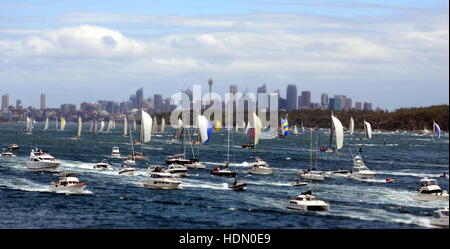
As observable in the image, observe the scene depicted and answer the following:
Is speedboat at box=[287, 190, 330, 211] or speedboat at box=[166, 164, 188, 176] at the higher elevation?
speedboat at box=[166, 164, 188, 176]

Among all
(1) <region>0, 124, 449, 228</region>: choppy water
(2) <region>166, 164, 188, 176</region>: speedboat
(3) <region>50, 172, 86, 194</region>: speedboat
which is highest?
(2) <region>166, 164, 188, 176</region>: speedboat

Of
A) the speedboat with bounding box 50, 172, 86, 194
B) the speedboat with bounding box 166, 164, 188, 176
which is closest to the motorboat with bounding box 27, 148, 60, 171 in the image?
the speedboat with bounding box 166, 164, 188, 176

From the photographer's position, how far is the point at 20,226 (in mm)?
84125

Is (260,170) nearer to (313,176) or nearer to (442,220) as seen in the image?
(313,176)

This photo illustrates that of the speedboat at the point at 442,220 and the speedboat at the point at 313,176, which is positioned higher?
the speedboat at the point at 313,176

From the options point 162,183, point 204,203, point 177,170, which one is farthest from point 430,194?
point 177,170

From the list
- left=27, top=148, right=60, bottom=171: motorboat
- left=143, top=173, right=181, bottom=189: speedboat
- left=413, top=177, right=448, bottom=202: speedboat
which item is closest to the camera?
left=413, top=177, right=448, bottom=202: speedboat

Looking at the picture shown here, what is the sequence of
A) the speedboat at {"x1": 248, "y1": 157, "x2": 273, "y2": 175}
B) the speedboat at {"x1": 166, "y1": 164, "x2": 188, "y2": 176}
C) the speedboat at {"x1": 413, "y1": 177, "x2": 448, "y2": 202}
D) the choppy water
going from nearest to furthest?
the choppy water → the speedboat at {"x1": 413, "y1": 177, "x2": 448, "y2": 202} → the speedboat at {"x1": 166, "y1": 164, "x2": 188, "y2": 176} → the speedboat at {"x1": 248, "y1": 157, "x2": 273, "y2": 175}

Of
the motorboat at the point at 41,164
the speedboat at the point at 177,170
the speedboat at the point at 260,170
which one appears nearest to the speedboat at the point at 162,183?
the speedboat at the point at 177,170

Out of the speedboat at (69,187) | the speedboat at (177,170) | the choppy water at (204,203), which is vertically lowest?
the choppy water at (204,203)

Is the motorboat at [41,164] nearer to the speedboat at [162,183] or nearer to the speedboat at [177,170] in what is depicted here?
the speedboat at [177,170]

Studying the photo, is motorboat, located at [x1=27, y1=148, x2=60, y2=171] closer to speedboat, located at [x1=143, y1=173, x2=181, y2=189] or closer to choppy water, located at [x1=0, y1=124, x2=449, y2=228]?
choppy water, located at [x1=0, y1=124, x2=449, y2=228]

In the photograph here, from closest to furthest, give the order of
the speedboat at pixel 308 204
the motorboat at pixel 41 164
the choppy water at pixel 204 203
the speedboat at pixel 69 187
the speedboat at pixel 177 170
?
1. the choppy water at pixel 204 203
2. the speedboat at pixel 308 204
3. the speedboat at pixel 69 187
4. the speedboat at pixel 177 170
5. the motorboat at pixel 41 164
